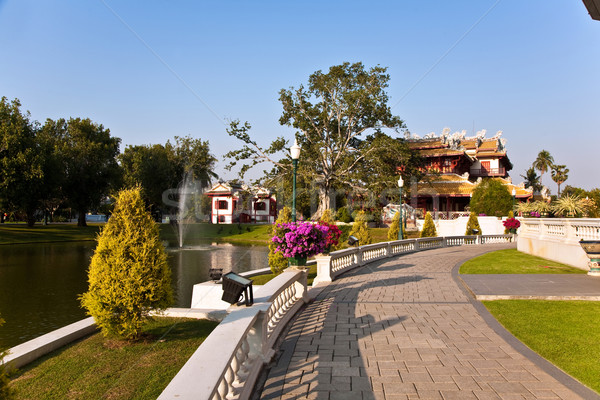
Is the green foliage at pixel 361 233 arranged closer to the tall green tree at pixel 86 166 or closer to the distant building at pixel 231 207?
the tall green tree at pixel 86 166

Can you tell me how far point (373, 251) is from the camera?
1981 cm

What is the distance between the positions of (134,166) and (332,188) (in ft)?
114

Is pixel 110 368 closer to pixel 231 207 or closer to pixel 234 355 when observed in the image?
pixel 234 355

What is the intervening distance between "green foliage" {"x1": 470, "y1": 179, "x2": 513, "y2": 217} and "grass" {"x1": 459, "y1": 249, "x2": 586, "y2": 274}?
24786 millimetres

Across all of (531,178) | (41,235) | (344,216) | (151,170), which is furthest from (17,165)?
(531,178)

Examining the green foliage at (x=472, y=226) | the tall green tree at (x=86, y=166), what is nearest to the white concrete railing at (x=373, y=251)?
the green foliage at (x=472, y=226)

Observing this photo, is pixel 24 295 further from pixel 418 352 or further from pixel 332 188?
pixel 332 188

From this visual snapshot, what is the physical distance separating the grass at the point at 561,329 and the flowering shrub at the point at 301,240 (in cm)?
Answer: 400

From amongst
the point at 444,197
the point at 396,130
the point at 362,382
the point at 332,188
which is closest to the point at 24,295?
the point at 362,382

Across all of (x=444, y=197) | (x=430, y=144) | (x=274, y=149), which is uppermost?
(x=430, y=144)

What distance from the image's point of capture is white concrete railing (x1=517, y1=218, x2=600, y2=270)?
14.4 meters

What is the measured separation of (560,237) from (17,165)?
4439 centimetres

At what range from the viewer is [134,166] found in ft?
205

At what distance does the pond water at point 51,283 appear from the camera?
37.0 ft
